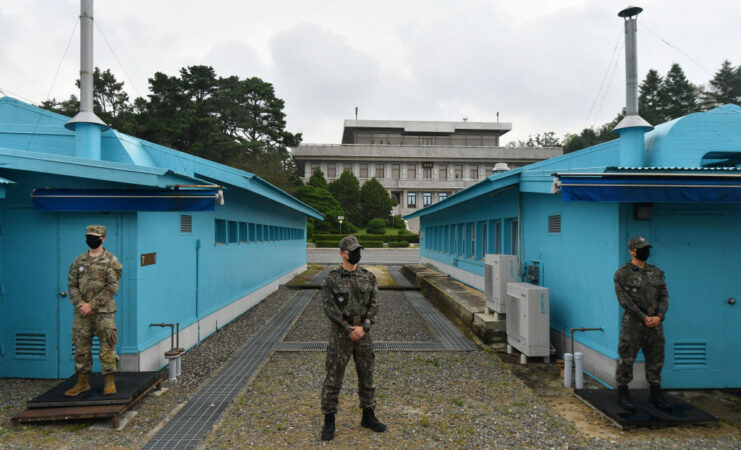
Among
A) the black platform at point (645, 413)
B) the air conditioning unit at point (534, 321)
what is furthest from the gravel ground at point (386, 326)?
the black platform at point (645, 413)

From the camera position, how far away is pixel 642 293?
196 inches

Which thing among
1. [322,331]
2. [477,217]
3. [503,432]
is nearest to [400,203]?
[477,217]

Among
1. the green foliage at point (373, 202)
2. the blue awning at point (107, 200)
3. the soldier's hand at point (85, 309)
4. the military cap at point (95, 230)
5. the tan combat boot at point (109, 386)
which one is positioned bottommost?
the tan combat boot at point (109, 386)

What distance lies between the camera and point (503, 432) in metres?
4.73

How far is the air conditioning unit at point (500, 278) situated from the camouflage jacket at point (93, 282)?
22.3ft

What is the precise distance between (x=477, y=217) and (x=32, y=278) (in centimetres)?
1120

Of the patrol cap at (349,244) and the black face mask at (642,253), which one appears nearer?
the patrol cap at (349,244)

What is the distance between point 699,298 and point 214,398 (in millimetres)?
6787

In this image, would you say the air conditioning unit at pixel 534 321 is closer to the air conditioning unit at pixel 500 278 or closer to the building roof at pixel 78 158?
the air conditioning unit at pixel 500 278

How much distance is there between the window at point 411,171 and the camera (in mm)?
68812

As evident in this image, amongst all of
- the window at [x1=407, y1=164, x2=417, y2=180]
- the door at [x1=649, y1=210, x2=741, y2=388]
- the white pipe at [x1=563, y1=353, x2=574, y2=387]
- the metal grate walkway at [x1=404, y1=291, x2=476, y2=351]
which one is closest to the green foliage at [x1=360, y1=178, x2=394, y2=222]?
the window at [x1=407, y1=164, x2=417, y2=180]

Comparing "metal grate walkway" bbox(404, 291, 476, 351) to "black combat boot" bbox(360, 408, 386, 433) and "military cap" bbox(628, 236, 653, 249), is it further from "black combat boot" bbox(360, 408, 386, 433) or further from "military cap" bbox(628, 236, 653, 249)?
"military cap" bbox(628, 236, 653, 249)

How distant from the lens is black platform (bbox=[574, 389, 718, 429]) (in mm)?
4730

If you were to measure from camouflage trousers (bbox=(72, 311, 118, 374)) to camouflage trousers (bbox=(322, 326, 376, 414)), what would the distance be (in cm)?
273
